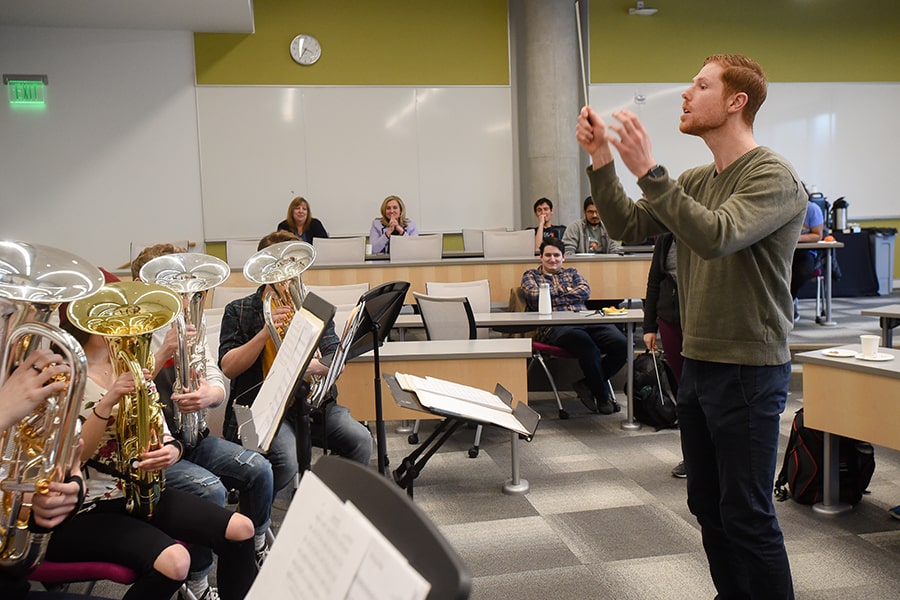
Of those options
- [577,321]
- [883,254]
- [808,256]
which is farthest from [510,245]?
[883,254]

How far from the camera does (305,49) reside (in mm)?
9227

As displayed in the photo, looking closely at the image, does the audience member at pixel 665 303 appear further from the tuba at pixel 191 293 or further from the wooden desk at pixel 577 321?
the tuba at pixel 191 293

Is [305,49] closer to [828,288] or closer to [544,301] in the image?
[544,301]

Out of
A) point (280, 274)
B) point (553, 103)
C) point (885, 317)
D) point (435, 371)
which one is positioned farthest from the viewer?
point (553, 103)

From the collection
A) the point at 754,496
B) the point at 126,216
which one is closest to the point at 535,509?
the point at 754,496

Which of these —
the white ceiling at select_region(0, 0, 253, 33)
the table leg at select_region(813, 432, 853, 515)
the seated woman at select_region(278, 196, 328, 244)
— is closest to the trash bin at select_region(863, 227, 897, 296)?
→ the seated woman at select_region(278, 196, 328, 244)

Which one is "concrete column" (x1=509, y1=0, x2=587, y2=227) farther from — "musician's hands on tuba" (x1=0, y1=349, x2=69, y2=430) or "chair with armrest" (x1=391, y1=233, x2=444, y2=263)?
"musician's hands on tuba" (x1=0, y1=349, x2=69, y2=430)

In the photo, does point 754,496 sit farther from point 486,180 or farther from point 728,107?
point 486,180

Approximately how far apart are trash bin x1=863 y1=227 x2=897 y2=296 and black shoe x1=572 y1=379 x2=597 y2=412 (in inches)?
254

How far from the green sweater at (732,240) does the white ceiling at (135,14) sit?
23.3ft

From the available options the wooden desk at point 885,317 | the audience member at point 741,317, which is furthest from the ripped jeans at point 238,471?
the wooden desk at point 885,317

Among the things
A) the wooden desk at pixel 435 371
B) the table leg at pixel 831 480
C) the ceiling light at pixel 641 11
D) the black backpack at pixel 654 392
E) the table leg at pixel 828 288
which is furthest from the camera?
the ceiling light at pixel 641 11

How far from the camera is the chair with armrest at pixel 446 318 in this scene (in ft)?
14.9

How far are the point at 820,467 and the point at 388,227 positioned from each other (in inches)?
214
